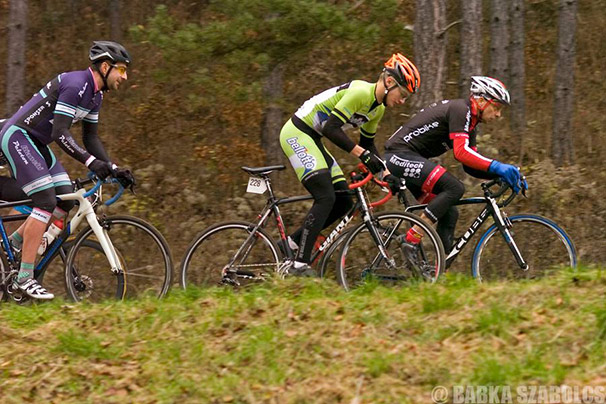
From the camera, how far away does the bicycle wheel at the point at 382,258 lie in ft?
27.3

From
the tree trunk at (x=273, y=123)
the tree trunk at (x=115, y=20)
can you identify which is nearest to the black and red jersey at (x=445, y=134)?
the tree trunk at (x=273, y=123)

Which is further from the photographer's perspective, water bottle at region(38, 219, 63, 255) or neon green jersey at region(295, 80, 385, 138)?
water bottle at region(38, 219, 63, 255)

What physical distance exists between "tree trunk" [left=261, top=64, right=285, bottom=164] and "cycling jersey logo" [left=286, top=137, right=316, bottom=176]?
6235 mm

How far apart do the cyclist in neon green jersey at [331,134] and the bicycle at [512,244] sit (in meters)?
0.86

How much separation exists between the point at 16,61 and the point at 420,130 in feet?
29.3

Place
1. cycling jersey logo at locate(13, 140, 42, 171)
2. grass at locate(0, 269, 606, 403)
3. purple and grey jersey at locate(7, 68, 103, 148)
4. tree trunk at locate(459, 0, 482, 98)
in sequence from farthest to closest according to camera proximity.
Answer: tree trunk at locate(459, 0, 482, 98) < cycling jersey logo at locate(13, 140, 42, 171) < purple and grey jersey at locate(7, 68, 103, 148) < grass at locate(0, 269, 606, 403)

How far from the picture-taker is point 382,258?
8422 mm

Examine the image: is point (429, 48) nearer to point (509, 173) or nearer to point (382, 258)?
point (509, 173)

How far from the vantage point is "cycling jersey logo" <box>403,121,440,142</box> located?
870 centimetres

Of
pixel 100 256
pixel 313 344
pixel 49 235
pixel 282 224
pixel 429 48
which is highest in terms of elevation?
pixel 429 48

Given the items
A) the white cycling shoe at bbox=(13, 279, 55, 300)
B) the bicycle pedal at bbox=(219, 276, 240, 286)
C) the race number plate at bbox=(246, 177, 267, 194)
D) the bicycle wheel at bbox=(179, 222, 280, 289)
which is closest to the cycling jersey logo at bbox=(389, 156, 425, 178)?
the race number plate at bbox=(246, 177, 267, 194)

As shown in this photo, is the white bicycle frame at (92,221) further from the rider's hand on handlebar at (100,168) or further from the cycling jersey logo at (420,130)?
the cycling jersey logo at (420,130)

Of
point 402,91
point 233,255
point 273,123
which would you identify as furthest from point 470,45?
point 233,255

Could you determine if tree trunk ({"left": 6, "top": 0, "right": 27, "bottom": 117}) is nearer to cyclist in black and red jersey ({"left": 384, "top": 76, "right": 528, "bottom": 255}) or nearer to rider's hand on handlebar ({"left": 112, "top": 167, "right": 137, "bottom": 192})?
rider's hand on handlebar ({"left": 112, "top": 167, "right": 137, "bottom": 192})
